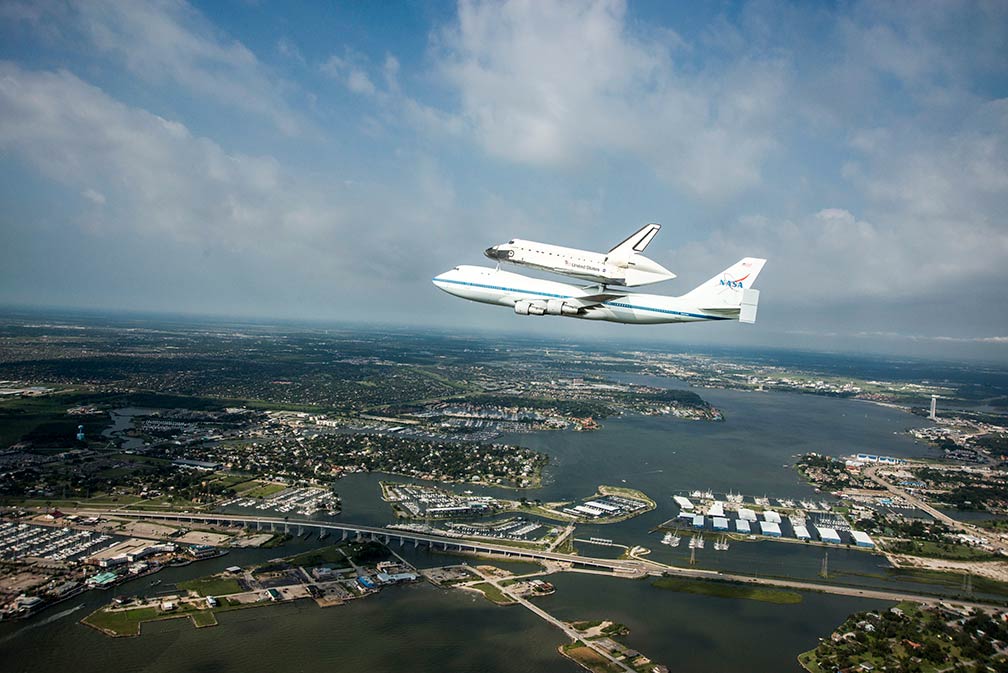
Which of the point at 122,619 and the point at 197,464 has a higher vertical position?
the point at 197,464

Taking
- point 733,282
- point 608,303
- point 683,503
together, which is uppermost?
point 733,282

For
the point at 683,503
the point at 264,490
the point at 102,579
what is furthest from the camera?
the point at 264,490

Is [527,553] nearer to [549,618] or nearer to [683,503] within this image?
[549,618]

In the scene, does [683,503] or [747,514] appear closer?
[747,514]

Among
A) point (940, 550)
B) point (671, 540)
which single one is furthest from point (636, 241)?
point (940, 550)

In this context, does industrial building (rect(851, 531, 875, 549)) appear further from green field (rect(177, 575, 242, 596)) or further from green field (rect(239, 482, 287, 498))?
green field (rect(239, 482, 287, 498))

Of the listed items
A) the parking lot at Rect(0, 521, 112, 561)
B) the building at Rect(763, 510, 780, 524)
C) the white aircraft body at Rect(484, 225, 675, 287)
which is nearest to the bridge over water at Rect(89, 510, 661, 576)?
the parking lot at Rect(0, 521, 112, 561)

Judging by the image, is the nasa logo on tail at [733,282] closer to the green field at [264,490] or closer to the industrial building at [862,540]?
the industrial building at [862,540]
